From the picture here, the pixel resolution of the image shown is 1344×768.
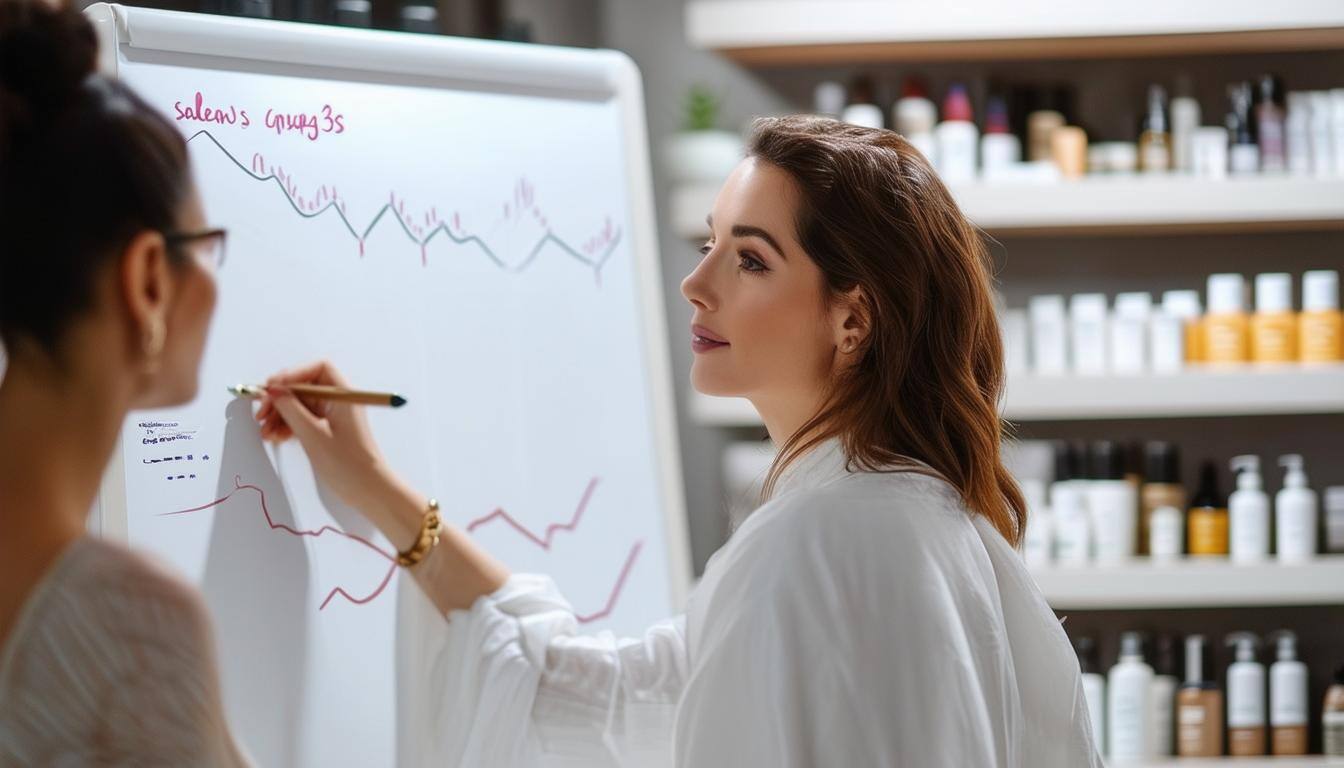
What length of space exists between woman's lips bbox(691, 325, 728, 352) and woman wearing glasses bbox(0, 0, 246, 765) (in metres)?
0.64

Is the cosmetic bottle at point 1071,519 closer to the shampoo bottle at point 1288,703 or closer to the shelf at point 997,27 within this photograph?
the shampoo bottle at point 1288,703

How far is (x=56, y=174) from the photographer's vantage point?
682mm

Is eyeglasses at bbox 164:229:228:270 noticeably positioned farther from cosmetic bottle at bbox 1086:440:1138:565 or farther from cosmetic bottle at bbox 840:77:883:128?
cosmetic bottle at bbox 1086:440:1138:565

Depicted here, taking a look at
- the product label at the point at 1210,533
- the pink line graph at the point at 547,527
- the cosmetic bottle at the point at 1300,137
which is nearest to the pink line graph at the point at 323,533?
the pink line graph at the point at 547,527

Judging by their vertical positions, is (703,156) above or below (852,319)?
above

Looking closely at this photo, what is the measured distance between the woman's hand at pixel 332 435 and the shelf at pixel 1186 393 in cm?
107

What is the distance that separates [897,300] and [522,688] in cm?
54

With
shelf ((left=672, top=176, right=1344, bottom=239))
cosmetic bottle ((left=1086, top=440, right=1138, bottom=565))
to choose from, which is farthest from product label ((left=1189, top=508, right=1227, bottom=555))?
shelf ((left=672, top=176, right=1344, bottom=239))

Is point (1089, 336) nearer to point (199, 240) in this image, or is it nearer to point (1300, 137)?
point (1300, 137)

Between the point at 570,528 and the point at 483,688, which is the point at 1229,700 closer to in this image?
the point at 570,528

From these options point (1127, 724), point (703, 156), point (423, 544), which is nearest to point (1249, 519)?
point (1127, 724)

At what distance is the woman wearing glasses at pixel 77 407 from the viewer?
68cm

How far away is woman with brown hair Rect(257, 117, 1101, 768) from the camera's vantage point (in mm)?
1031

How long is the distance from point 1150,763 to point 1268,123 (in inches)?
46.6
